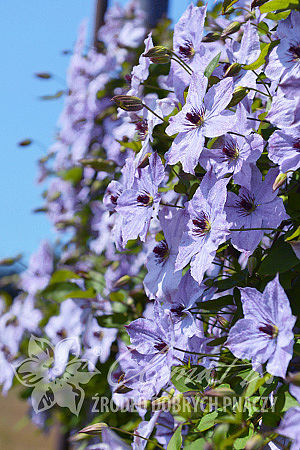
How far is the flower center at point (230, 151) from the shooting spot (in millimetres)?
632

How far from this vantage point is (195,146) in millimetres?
616

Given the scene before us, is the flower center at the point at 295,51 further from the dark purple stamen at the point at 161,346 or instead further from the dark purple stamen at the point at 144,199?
the dark purple stamen at the point at 161,346

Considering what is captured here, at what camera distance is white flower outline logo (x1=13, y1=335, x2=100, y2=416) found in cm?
120

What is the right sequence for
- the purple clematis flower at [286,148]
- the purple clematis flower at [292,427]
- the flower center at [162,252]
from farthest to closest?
the flower center at [162,252] < the purple clematis flower at [286,148] < the purple clematis flower at [292,427]

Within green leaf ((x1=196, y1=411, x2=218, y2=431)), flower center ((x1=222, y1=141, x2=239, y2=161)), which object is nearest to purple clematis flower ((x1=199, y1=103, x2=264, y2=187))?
flower center ((x1=222, y1=141, x2=239, y2=161))

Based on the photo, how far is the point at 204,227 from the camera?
617mm

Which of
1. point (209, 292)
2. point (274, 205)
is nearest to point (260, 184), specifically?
point (274, 205)

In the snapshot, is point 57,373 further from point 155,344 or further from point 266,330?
point 266,330

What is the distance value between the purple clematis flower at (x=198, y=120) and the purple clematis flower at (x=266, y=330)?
0.17m

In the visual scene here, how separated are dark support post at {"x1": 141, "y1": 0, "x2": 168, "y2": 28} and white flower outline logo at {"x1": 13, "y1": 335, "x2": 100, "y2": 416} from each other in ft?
3.86

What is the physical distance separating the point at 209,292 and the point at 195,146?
0.19m

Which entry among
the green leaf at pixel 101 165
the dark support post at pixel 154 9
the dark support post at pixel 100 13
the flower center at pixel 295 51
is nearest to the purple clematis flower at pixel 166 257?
the flower center at pixel 295 51

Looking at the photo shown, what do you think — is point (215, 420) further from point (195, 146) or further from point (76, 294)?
point (76, 294)

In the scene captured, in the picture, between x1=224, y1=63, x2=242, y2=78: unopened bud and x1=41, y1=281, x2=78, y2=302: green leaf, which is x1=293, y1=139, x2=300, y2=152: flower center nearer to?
x1=224, y1=63, x2=242, y2=78: unopened bud
